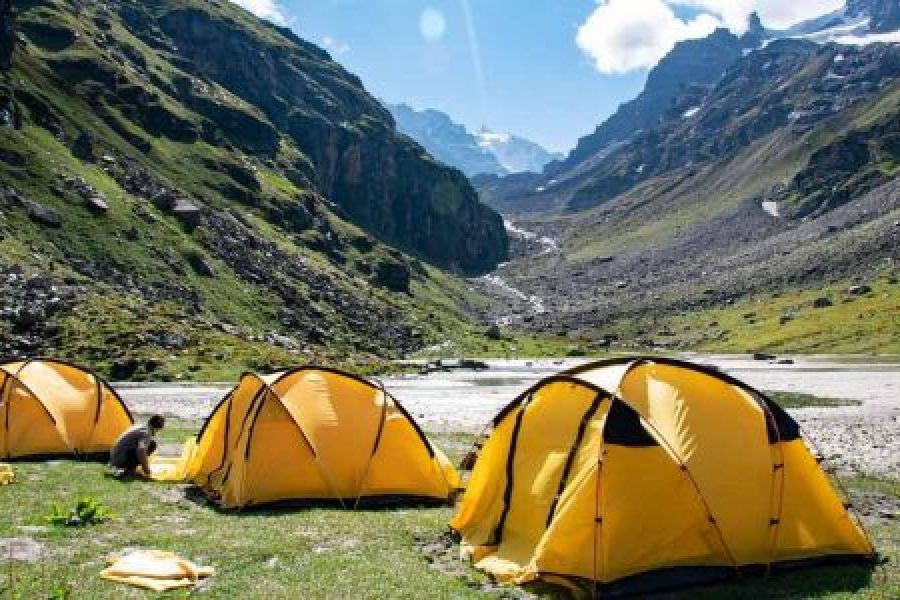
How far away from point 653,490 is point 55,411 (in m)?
22.3

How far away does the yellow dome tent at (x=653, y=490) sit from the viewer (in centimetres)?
1519

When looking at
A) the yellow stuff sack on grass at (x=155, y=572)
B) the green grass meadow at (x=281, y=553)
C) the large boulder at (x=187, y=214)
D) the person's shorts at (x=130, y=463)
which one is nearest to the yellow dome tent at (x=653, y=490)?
the green grass meadow at (x=281, y=553)

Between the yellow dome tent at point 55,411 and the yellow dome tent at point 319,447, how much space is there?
763 cm

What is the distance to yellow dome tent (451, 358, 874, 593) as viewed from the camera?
1519 centimetres

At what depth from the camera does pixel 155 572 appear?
1483 centimetres

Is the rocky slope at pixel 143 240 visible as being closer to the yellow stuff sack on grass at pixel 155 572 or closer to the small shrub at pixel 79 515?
the small shrub at pixel 79 515

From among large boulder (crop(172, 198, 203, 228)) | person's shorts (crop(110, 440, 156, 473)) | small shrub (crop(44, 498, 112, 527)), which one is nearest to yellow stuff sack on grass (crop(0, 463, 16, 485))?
person's shorts (crop(110, 440, 156, 473))

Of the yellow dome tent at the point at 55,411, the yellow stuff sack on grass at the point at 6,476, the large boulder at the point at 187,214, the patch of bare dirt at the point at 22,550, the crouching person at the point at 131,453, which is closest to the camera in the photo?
the patch of bare dirt at the point at 22,550

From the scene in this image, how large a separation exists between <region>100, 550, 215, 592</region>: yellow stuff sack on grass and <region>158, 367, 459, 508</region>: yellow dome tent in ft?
20.7

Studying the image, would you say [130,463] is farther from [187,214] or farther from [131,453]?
[187,214]

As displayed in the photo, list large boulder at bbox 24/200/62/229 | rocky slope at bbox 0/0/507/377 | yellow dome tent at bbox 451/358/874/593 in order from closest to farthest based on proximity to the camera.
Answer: yellow dome tent at bbox 451/358/874/593 → rocky slope at bbox 0/0/507/377 → large boulder at bbox 24/200/62/229

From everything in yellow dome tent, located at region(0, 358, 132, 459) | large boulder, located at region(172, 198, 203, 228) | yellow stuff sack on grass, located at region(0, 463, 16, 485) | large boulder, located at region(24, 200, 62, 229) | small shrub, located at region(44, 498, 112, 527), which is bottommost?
small shrub, located at region(44, 498, 112, 527)

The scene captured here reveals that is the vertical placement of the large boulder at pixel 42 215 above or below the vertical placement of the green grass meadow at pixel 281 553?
→ above

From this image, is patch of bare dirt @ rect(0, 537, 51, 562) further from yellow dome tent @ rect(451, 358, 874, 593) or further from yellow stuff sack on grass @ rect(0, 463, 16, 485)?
yellow dome tent @ rect(451, 358, 874, 593)
